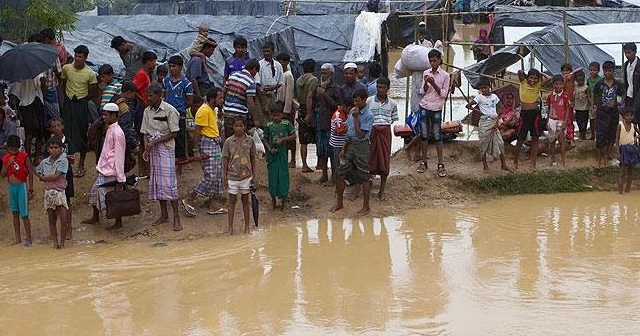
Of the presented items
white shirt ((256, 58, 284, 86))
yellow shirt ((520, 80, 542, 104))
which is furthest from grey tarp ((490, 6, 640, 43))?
white shirt ((256, 58, 284, 86))

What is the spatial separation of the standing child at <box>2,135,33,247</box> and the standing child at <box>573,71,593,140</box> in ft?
22.4

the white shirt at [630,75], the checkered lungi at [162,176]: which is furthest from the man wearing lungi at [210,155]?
the white shirt at [630,75]

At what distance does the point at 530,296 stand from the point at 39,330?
11.8 feet

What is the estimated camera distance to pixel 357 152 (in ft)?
29.0

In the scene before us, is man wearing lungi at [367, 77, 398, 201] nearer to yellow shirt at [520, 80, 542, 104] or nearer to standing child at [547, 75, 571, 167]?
yellow shirt at [520, 80, 542, 104]

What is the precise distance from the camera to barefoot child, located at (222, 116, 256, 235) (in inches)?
322

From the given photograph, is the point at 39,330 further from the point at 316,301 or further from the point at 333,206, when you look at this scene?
the point at 333,206

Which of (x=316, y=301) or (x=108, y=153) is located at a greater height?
(x=108, y=153)

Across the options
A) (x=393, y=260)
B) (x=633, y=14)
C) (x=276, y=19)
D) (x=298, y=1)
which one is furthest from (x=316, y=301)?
(x=298, y=1)

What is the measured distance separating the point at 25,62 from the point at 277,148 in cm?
259

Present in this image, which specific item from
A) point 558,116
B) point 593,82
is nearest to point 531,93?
point 558,116

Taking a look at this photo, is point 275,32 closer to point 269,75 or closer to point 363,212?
point 269,75

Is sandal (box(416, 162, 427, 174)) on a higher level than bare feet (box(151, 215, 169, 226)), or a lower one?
higher

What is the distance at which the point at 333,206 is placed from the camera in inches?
359
